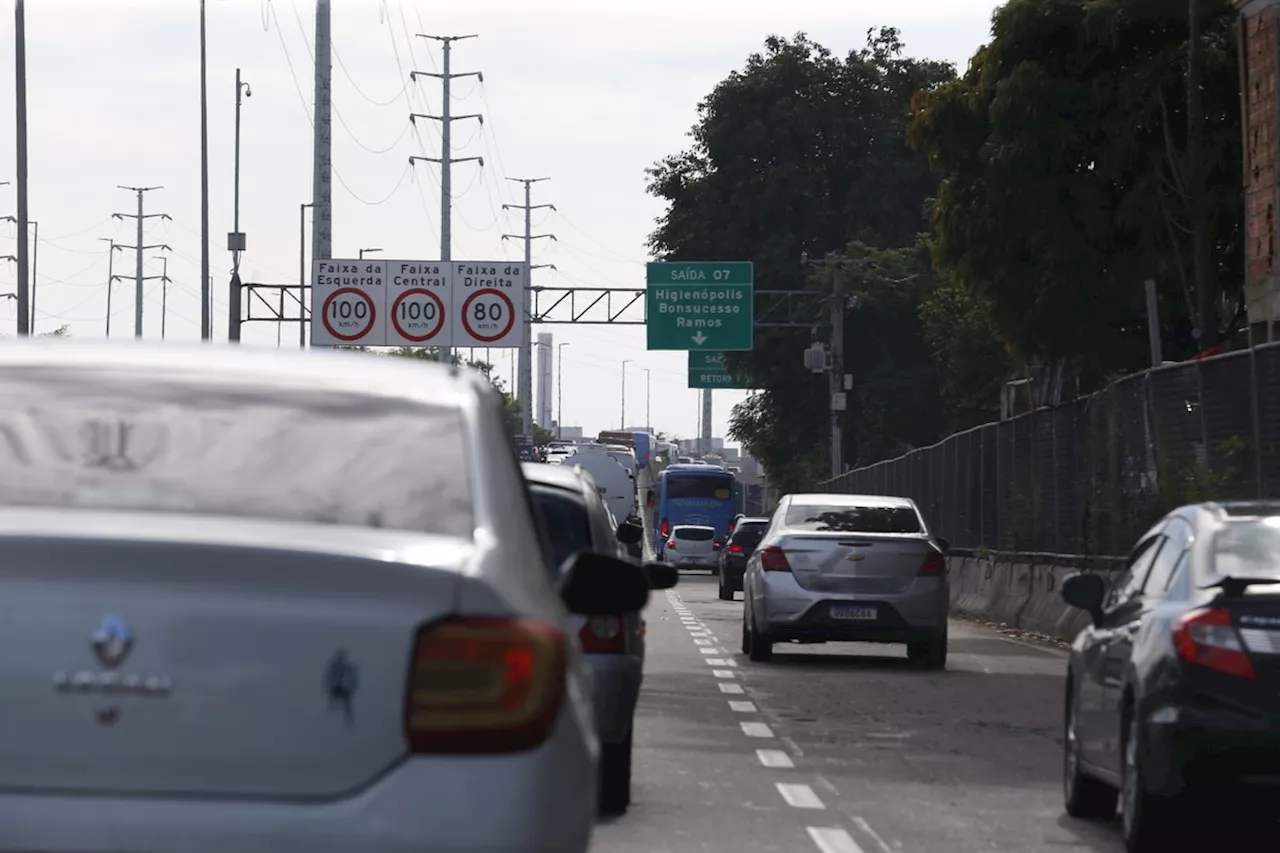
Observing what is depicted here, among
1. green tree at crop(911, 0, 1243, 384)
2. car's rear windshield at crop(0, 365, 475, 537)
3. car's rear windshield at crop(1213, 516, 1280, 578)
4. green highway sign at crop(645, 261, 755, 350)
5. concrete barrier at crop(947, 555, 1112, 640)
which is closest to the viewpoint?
car's rear windshield at crop(0, 365, 475, 537)

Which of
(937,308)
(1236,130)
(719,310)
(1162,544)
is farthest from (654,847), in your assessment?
(937,308)

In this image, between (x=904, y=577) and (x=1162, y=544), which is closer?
(x=1162, y=544)

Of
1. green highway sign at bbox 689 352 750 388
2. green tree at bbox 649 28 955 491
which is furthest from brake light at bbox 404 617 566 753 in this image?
green tree at bbox 649 28 955 491

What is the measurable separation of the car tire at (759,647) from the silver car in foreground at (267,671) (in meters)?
18.6

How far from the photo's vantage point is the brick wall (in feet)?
114

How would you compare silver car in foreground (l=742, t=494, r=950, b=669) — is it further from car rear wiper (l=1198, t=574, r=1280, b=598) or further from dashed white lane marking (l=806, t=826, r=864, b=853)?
car rear wiper (l=1198, t=574, r=1280, b=598)

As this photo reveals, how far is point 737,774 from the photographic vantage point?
522 inches

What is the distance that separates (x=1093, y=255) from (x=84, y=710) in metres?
37.4

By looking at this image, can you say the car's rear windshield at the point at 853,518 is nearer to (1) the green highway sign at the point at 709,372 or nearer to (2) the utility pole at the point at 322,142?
(2) the utility pole at the point at 322,142

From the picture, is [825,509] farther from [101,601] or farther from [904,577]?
[101,601]

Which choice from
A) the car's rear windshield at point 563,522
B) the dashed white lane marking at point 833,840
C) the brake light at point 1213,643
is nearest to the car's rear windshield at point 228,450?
the brake light at point 1213,643

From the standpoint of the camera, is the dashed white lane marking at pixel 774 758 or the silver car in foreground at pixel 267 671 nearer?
the silver car in foreground at pixel 267 671

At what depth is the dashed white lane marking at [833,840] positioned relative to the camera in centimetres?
1027

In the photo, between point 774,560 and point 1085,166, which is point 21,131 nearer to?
point 1085,166
